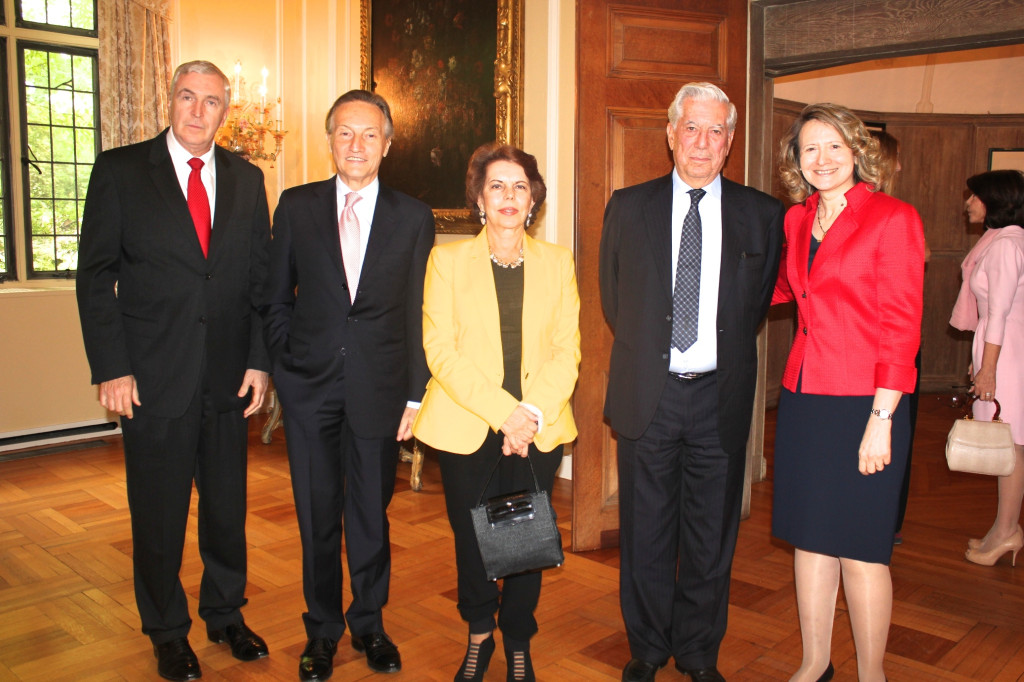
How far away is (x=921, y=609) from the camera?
3359 millimetres

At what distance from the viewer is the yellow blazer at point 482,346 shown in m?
2.43

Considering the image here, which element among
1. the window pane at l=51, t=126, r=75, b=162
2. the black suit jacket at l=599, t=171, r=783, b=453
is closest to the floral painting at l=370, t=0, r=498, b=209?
the window pane at l=51, t=126, r=75, b=162

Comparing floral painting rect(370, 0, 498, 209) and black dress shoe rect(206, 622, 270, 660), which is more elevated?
floral painting rect(370, 0, 498, 209)

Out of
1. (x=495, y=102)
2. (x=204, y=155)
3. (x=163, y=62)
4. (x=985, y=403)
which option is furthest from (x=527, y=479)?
(x=163, y=62)

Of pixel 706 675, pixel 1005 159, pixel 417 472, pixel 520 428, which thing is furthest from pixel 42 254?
pixel 1005 159

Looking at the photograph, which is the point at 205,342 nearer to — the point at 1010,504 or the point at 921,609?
the point at 921,609

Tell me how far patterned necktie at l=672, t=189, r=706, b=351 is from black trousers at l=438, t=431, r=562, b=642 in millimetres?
497

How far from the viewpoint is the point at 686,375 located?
2547 millimetres

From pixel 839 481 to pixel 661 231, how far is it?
2.85 ft

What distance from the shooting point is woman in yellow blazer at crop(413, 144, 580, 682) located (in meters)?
2.43

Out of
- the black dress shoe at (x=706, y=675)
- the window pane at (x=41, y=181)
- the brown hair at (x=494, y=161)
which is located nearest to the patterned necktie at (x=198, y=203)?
the brown hair at (x=494, y=161)

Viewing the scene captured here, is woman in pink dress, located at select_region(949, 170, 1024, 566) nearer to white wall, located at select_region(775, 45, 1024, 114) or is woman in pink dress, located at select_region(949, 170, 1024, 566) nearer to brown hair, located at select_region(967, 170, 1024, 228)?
brown hair, located at select_region(967, 170, 1024, 228)

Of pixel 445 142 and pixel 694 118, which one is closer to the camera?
pixel 694 118

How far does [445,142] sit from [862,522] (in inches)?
155
